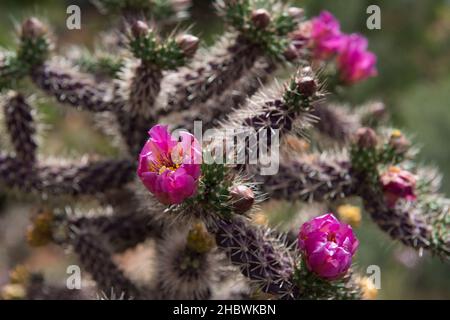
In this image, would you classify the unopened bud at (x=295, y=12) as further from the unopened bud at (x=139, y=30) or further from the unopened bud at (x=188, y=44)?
the unopened bud at (x=139, y=30)

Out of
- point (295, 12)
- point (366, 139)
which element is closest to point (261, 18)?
point (295, 12)

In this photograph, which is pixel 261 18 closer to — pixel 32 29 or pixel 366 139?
pixel 366 139

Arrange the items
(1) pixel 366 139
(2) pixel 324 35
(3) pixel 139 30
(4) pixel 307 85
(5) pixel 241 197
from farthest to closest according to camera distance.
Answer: (2) pixel 324 35 < (1) pixel 366 139 < (3) pixel 139 30 < (4) pixel 307 85 < (5) pixel 241 197

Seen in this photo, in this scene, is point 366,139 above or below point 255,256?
above

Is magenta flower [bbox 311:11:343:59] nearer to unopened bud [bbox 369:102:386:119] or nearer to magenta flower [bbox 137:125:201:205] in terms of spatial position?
unopened bud [bbox 369:102:386:119]

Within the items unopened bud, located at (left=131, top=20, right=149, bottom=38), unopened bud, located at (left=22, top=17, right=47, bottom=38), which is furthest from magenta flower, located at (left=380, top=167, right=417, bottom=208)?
unopened bud, located at (left=22, top=17, right=47, bottom=38)
